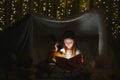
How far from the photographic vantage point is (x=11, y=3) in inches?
289

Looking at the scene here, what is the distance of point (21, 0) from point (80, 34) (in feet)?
5.98

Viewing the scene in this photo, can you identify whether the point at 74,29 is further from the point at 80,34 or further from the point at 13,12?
the point at 13,12

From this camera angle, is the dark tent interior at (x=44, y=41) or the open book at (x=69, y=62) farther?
the dark tent interior at (x=44, y=41)

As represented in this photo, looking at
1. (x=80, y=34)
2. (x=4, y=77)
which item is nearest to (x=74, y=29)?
(x=80, y=34)

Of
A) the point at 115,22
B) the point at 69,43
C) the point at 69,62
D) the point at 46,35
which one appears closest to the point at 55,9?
the point at 115,22

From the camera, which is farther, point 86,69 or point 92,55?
point 92,55

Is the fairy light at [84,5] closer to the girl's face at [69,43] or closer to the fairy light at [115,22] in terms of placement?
the fairy light at [115,22]

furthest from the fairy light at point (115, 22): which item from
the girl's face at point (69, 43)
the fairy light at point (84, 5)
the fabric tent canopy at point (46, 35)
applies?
the girl's face at point (69, 43)

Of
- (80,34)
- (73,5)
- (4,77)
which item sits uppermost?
(73,5)

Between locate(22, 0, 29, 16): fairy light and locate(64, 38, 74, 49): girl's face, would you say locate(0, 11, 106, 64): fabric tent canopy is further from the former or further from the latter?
locate(22, 0, 29, 16): fairy light

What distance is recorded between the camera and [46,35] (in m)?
5.97

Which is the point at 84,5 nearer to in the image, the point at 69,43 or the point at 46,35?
the point at 46,35

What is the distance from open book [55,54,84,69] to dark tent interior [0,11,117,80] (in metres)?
0.22

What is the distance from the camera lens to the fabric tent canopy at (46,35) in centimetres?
571
